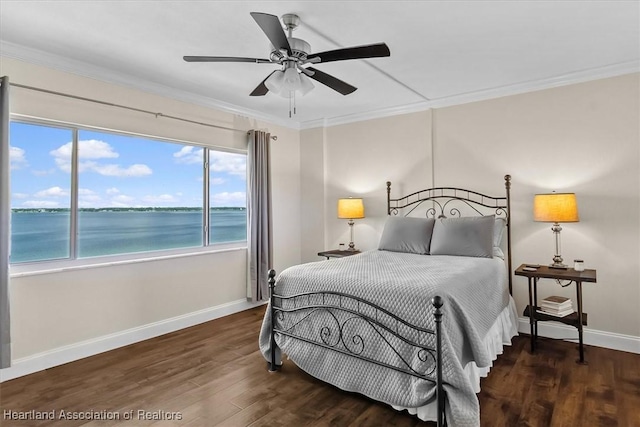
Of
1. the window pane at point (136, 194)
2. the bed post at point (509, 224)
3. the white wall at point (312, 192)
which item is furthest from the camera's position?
the white wall at point (312, 192)

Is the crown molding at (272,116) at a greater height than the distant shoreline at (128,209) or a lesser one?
greater

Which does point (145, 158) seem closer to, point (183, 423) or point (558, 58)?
A: point (183, 423)

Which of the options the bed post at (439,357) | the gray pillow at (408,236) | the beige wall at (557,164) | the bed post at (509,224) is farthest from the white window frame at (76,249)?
the bed post at (509,224)

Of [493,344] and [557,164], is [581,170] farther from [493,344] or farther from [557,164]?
[493,344]

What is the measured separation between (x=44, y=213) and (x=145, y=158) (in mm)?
1100

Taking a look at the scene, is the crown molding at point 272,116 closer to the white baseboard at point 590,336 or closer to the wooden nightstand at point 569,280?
the wooden nightstand at point 569,280

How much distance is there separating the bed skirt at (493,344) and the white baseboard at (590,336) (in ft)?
0.87

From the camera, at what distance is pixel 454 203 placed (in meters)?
4.28

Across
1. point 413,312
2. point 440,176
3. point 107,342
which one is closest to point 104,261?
point 107,342

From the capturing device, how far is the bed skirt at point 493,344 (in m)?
2.18

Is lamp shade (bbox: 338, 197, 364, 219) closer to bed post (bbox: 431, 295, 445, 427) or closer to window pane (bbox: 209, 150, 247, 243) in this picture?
window pane (bbox: 209, 150, 247, 243)

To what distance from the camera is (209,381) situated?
9.09 ft

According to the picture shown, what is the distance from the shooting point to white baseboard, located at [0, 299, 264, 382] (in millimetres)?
2904

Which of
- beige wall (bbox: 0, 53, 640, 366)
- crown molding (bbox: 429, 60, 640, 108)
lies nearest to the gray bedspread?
beige wall (bbox: 0, 53, 640, 366)
